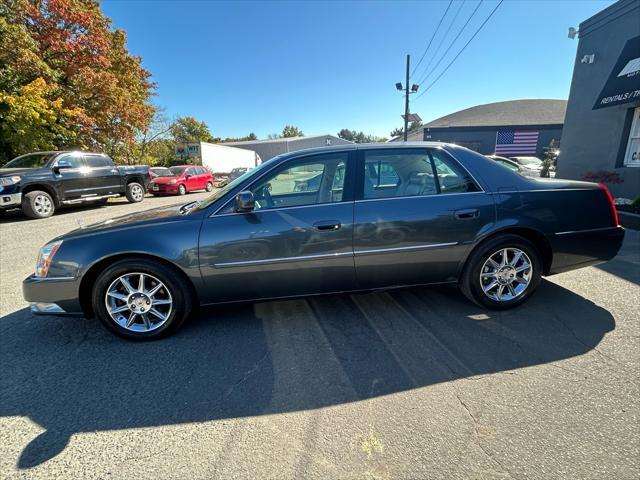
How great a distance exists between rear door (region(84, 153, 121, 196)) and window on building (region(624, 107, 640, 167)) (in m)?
16.0

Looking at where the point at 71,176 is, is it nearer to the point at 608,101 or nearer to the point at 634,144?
the point at 608,101

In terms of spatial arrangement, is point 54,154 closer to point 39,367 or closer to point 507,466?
point 39,367

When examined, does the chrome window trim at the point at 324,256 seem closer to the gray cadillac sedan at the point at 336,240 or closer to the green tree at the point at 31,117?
the gray cadillac sedan at the point at 336,240

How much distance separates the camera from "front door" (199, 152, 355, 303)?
2.70 meters

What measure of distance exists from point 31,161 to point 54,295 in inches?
381

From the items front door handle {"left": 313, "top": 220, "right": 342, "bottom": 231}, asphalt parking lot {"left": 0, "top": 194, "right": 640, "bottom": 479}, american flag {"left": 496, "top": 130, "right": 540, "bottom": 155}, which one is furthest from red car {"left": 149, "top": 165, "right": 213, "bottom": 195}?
american flag {"left": 496, "top": 130, "right": 540, "bottom": 155}

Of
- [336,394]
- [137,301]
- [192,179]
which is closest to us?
[336,394]

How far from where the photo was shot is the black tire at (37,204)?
8.64 m

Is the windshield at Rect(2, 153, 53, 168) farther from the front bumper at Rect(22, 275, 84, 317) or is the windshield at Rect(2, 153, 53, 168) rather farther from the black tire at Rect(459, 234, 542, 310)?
the black tire at Rect(459, 234, 542, 310)

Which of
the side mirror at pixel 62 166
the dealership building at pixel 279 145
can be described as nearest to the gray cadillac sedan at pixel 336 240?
the side mirror at pixel 62 166

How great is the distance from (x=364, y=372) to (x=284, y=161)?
1975mm

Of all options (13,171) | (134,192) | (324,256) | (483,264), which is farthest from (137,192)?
(483,264)

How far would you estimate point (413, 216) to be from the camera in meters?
2.86

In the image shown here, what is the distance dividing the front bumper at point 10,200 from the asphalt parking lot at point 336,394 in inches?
284
